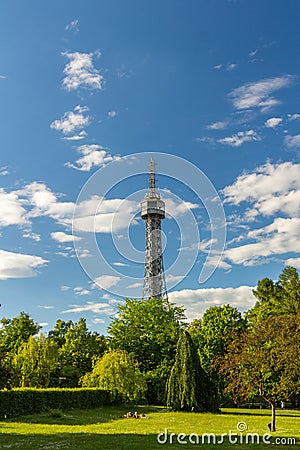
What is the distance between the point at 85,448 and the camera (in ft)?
34.6

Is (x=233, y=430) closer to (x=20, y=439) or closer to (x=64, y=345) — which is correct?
(x=20, y=439)

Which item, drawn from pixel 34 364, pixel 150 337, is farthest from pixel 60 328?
pixel 34 364

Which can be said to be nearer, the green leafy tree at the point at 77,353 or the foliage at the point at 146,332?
the green leafy tree at the point at 77,353

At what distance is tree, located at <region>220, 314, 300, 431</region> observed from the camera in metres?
13.5

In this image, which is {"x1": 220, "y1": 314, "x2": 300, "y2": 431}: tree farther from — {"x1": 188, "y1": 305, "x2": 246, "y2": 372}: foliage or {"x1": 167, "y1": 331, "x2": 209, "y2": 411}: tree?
{"x1": 188, "y1": 305, "x2": 246, "y2": 372}: foliage

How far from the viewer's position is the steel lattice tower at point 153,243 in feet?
170

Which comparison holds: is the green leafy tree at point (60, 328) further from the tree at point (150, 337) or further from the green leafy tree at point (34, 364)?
the green leafy tree at point (34, 364)

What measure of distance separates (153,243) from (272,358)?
129 ft

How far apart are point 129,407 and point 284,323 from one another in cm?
1501

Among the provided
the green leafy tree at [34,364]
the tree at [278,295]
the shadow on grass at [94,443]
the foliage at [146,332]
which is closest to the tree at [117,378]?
the green leafy tree at [34,364]

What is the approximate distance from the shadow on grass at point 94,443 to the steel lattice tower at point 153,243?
38163 millimetres

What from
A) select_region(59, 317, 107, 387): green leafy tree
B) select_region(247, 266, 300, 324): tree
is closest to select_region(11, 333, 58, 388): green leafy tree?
select_region(59, 317, 107, 387): green leafy tree

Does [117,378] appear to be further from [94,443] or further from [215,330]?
[94,443]

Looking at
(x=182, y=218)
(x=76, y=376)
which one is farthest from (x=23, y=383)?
(x=182, y=218)
